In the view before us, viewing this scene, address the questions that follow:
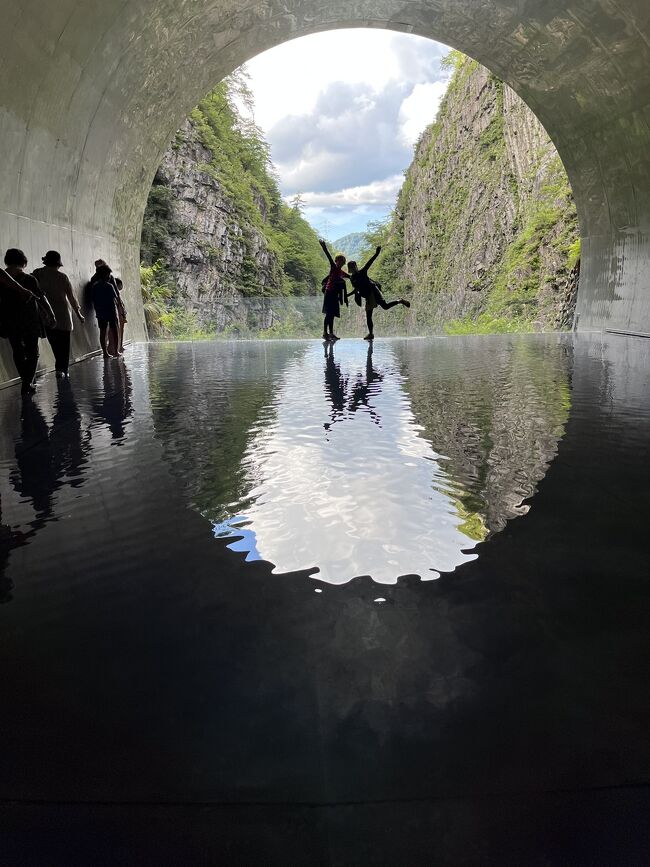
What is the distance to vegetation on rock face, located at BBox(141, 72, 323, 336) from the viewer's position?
38844mm

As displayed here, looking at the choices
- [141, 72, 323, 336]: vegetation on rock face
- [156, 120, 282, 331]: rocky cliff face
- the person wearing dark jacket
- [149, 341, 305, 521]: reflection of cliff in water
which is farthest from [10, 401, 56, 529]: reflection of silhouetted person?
[156, 120, 282, 331]: rocky cliff face

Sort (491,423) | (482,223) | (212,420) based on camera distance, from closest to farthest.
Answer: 1. (491,423)
2. (212,420)
3. (482,223)

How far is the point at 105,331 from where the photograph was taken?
1262 centimetres

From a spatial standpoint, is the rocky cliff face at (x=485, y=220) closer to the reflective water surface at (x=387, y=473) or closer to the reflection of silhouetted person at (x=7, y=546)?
the reflective water surface at (x=387, y=473)

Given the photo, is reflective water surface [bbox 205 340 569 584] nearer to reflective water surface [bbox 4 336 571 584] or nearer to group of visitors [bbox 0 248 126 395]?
reflective water surface [bbox 4 336 571 584]

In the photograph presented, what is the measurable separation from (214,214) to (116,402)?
124ft

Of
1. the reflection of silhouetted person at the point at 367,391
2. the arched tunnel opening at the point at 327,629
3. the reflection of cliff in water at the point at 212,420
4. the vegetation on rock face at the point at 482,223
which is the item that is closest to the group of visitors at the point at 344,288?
the reflection of cliff in water at the point at 212,420

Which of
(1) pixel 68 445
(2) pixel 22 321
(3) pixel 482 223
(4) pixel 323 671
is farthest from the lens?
(3) pixel 482 223

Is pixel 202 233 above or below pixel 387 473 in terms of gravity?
above

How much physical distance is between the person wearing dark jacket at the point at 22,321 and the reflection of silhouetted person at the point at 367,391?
3807 mm

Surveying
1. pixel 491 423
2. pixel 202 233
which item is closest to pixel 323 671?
pixel 491 423

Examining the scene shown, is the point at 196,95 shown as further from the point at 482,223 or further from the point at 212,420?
the point at 482,223

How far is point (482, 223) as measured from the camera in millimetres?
38219

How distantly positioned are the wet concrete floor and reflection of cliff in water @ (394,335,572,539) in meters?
0.04
